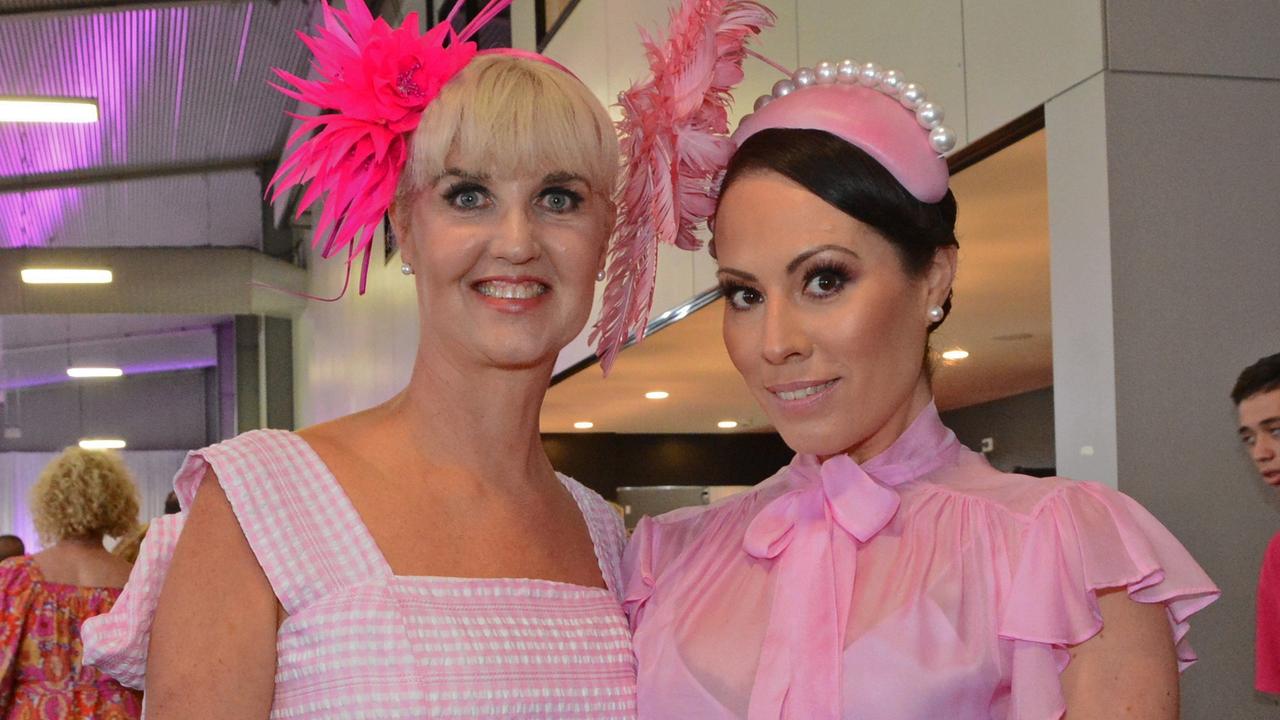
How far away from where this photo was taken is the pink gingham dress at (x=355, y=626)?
1.65 metres

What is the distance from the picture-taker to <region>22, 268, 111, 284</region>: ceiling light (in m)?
13.0

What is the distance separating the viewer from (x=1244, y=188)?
2.76 meters

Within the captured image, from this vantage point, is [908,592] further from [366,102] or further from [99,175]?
[99,175]

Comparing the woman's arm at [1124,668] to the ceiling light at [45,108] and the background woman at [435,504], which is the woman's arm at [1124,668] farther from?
the ceiling light at [45,108]

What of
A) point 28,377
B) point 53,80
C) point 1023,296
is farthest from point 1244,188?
point 28,377

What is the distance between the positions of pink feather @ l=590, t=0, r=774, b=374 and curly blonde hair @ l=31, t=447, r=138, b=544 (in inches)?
128

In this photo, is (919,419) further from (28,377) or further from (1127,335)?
(28,377)

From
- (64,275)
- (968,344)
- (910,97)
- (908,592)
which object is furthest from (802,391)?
(64,275)

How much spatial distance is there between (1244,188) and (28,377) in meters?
20.8

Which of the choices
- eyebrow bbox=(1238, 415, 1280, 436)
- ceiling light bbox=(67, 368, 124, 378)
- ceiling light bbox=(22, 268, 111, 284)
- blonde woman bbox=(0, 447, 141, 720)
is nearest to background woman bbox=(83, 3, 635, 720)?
eyebrow bbox=(1238, 415, 1280, 436)

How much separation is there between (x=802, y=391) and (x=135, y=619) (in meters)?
0.81

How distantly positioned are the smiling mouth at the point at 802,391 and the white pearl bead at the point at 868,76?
0.35 meters

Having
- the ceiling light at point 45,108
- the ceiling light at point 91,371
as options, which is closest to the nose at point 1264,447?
the ceiling light at point 45,108

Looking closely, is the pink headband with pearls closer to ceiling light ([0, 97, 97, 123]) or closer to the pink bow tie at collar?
the pink bow tie at collar
